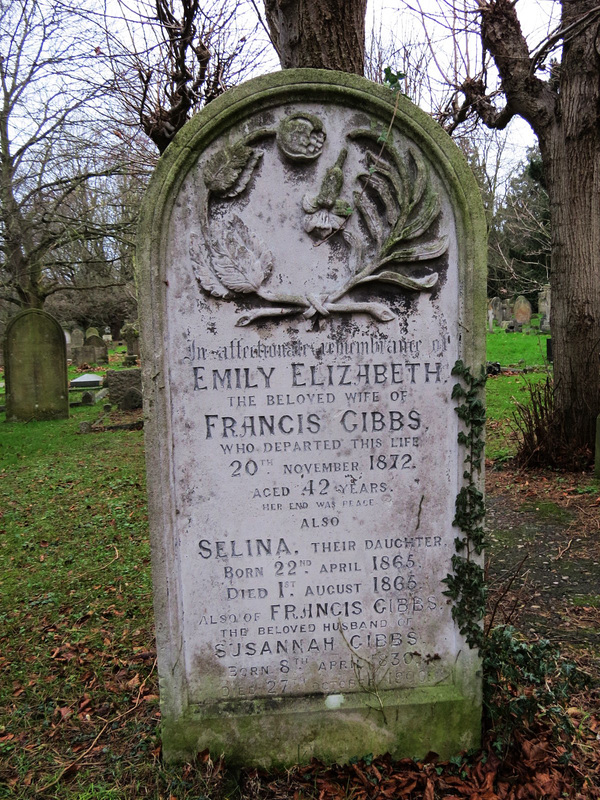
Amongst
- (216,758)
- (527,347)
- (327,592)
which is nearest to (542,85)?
(327,592)

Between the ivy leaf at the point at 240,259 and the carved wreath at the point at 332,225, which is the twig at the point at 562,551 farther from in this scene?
the ivy leaf at the point at 240,259

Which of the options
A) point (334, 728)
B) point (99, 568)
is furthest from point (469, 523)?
point (99, 568)

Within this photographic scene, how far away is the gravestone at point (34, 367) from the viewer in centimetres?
1163

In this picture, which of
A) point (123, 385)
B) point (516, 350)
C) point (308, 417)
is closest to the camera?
point (308, 417)

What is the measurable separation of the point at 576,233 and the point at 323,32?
3899 millimetres

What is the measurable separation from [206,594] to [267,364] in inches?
42.4

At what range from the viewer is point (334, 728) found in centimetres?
Answer: 271

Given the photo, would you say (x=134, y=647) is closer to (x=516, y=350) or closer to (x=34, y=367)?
(x=34, y=367)

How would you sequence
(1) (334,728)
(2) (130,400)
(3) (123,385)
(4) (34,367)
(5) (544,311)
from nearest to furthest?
(1) (334,728)
(4) (34,367)
(3) (123,385)
(2) (130,400)
(5) (544,311)

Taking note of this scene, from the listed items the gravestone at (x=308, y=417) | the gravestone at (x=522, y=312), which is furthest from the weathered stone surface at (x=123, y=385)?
the gravestone at (x=522, y=312)

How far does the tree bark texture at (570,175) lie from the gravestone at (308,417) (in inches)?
185

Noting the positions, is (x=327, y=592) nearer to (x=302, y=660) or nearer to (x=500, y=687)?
(x=302, y=660)

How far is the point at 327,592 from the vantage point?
2.70 metres

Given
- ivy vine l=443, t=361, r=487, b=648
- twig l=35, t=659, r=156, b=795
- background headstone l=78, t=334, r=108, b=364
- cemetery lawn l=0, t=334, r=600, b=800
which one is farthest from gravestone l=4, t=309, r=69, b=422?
background headstone l=78, t=334, r=108, b=364
